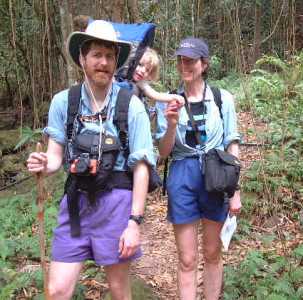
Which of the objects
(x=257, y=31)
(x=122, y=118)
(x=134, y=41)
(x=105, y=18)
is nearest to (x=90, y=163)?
(x=122, y=118)

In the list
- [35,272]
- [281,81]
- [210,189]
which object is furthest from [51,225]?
[281,81]

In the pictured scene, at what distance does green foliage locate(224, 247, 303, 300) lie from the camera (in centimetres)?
399

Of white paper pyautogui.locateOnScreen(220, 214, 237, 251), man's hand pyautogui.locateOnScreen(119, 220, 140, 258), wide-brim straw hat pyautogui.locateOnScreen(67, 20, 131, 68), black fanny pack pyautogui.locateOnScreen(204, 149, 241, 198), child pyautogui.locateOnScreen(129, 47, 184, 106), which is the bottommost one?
white paper pyautogui.locateOnScreen(220, 214, 237, 251)

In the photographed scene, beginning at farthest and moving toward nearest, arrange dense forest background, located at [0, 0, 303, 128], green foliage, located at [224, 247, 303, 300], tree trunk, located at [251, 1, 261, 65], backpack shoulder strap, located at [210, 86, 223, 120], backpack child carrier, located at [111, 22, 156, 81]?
1. tree trunk, located at [251, 1, 261, 65]
2. dense forest background, located at [0, 0, 303, 128]
3. green foliage, located at [224, 247, 303, 300]
4. backpack shoulder strap, located at [210, 86, 223, 120]
5. backpack child carrier, located at [111, 22, 156, 81]

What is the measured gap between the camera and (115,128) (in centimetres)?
267

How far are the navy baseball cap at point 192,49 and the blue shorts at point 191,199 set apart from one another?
675mm

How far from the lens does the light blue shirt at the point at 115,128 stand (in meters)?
2.64

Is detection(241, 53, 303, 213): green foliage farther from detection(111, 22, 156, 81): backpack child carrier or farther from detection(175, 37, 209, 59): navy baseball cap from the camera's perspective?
detection(111, 22, 156, 81): backpack child carrier

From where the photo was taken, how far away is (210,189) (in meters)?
3.19

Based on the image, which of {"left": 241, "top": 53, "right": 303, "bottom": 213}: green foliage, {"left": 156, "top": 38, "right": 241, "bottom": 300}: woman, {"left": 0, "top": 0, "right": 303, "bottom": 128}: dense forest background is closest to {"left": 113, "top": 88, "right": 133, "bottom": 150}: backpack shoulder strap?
{"left": 156, "top": 38, "right": 241, "bottom": 300}: woman

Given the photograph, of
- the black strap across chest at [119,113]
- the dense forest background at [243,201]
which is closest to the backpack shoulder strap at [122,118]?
A: the black strap across chest at [119,113]

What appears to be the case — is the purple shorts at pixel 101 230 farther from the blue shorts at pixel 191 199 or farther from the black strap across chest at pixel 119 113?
the blue shorts at pixel 191 199

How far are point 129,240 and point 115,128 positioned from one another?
1.91ft

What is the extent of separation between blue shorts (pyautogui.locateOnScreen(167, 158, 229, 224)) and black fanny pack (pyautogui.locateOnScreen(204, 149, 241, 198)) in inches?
4.1
